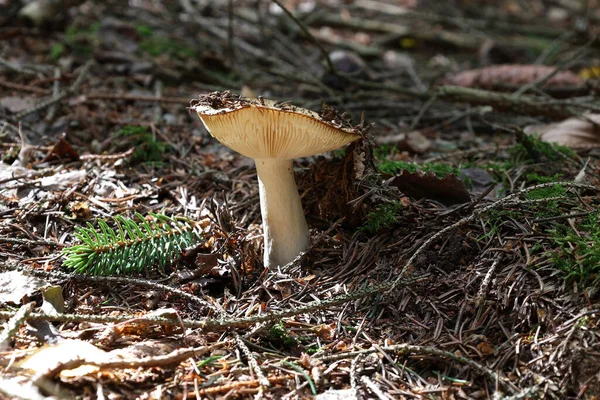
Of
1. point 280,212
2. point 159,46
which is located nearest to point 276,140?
point 280,212

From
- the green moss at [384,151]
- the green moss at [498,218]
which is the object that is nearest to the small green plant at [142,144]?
the green moss at [384,151]

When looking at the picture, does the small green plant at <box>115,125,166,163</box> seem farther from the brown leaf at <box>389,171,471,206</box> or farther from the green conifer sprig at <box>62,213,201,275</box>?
the brown leaf at <box>389,171,471,206</box>

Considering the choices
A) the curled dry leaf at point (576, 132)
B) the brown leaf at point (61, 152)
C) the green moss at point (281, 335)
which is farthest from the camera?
the curled dry leaf at point (576, 132)

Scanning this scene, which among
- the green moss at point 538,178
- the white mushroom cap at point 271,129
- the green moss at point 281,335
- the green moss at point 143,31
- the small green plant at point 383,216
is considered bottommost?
the green moss at point 281,335

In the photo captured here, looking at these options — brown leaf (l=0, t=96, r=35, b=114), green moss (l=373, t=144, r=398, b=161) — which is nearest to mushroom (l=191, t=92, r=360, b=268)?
green moss (l=373, t=144, r=398, b=161)

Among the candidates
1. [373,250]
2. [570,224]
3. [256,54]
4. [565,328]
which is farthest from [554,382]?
[256,54]

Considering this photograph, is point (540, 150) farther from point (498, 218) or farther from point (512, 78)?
point (512, 78)

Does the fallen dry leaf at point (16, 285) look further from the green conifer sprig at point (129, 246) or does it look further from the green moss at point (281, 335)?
the green moss at point (281, 335)
